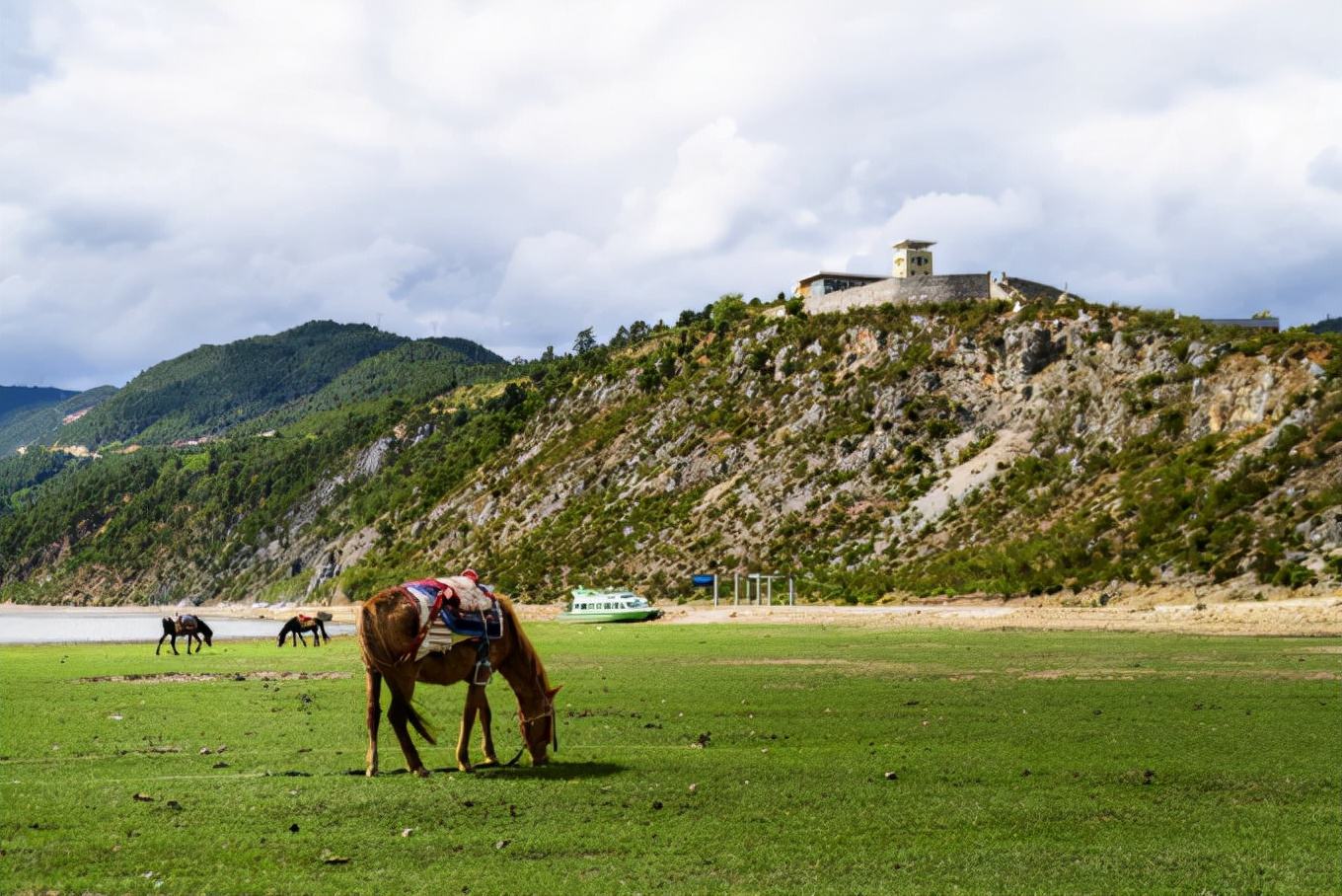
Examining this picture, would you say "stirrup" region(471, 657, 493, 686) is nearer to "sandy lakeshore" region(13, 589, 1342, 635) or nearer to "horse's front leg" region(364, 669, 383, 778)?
"horse's front leg" region(364, 669, 383, 778)

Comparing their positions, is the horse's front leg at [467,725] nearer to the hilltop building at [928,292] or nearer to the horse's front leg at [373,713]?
the horse's front leg at [373,713]

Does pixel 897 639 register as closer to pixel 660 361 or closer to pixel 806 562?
pixel 806 562

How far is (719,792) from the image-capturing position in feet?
38.8

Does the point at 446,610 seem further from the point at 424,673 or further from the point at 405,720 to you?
the point at 405,720

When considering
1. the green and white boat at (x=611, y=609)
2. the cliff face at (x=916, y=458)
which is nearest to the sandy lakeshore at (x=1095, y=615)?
the green and white boat at (x=611, y=609)

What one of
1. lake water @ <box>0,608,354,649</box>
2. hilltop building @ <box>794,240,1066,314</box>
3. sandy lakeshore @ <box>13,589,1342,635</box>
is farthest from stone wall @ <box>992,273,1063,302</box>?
lake water @ <box>0,608,354,649</box>

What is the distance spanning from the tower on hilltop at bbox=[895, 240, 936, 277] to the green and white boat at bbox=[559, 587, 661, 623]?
6024 cm

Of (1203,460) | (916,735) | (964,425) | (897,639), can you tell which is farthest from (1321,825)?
(964,425)

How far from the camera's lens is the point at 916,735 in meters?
15.5

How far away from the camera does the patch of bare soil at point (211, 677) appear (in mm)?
25078

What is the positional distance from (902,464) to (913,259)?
35769 millimetres

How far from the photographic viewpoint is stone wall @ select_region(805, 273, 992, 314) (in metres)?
93.5

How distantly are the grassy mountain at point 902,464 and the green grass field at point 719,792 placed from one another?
3473cm

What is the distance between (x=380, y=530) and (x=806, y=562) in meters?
68.2
